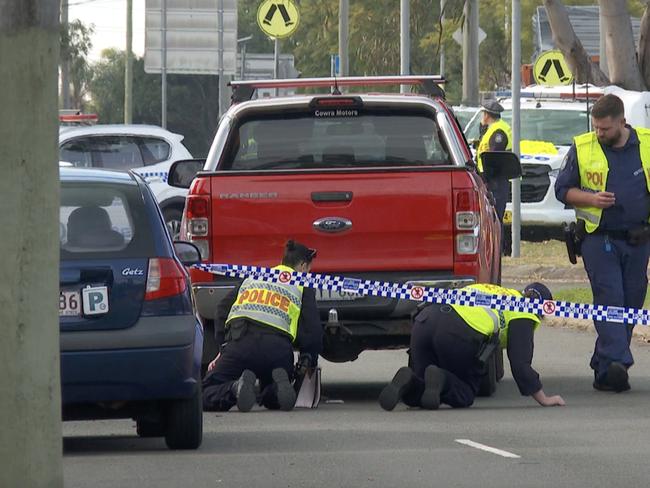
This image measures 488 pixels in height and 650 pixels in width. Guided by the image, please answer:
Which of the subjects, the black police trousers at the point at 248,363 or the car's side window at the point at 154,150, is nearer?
the black police trousers at the point at 248,363

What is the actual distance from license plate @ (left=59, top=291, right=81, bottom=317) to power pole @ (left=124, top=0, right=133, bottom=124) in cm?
4300

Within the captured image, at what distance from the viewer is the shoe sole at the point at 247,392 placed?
11320 mm

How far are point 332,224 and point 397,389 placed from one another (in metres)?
1.08

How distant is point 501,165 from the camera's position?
13008 mm

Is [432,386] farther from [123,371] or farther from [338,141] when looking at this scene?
[123,371]

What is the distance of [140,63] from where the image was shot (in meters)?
110

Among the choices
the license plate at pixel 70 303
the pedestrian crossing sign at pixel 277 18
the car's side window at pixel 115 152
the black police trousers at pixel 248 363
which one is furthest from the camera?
the pedestrian crossing sign at pixel 277 18

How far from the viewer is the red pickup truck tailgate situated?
11.7 meters

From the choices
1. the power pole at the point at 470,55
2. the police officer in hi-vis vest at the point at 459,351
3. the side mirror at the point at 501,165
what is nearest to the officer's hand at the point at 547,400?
the police officer in hi-vis vest at the point at 459,351

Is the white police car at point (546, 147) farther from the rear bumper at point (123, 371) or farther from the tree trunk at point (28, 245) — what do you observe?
the tree trunk at point (28, 245)

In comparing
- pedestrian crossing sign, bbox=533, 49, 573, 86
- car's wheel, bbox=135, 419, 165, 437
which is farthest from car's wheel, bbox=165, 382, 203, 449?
pedestrian crossing sign, bbox=533, 49, 573, 86

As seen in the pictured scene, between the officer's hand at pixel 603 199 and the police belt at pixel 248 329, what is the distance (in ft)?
7.33

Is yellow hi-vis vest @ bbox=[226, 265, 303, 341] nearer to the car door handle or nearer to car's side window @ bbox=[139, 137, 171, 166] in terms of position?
the car door handle

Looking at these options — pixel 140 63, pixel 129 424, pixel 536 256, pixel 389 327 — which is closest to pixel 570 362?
pixel 389 327
